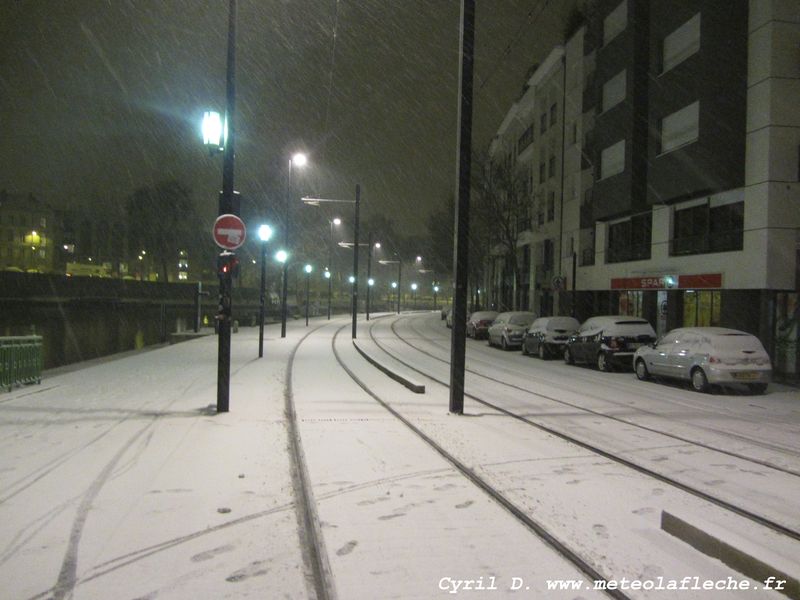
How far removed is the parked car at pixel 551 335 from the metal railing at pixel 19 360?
16.9 metres

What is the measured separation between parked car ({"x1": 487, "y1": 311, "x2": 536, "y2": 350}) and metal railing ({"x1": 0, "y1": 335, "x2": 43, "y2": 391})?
65.7 ft

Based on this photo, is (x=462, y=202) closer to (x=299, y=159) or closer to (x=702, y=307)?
(x=702, y=307)

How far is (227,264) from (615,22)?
2653 cm

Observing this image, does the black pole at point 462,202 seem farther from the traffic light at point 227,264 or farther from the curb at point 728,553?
the curb at point 728,553

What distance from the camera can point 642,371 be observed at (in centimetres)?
1744

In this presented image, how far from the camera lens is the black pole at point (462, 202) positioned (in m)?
10.4

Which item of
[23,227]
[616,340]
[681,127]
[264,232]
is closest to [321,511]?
[616,340]

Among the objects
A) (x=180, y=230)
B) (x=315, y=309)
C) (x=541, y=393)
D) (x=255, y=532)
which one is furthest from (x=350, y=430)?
(x=180, y=230)

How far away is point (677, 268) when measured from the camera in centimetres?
2450

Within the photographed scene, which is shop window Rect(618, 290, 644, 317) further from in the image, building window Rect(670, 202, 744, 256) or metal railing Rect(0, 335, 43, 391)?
metal railing Rect(0, 335, 43, 391)

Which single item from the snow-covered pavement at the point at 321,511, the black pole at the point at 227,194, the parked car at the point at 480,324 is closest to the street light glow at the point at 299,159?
the parked car at the point at 480,324

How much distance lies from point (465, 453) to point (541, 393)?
6787 mm

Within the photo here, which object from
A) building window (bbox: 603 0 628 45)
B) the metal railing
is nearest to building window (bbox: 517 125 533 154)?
building window (bbox: 603 0 628 45)

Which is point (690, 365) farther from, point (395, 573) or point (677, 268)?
point (395, 573)
